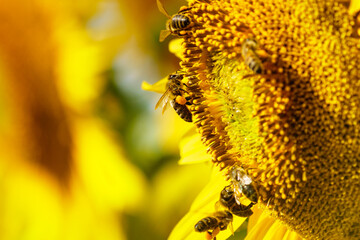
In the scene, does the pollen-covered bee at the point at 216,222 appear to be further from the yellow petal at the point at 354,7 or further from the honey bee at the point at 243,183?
the yellow petal at the point at 354,7

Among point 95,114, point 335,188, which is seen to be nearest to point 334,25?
point 335,188

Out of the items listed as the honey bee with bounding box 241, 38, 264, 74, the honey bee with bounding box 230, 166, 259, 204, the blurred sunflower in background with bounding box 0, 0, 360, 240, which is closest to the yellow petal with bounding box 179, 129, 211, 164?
the blurred sunflower in background with bounding box 0, 0, 360, 240

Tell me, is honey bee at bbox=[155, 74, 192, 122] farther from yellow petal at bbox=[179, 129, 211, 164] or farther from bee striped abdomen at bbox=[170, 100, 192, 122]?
yellow petal at bbox=[179, 129, 211, 164]

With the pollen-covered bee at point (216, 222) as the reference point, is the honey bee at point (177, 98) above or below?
above

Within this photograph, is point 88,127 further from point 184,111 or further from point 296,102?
point 296,102

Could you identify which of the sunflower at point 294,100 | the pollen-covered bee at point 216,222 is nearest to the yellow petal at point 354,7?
the sunflower at point 294,100

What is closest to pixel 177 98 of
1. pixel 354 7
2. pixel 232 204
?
pixel 232 204

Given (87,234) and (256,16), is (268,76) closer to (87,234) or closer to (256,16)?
(256,16)
